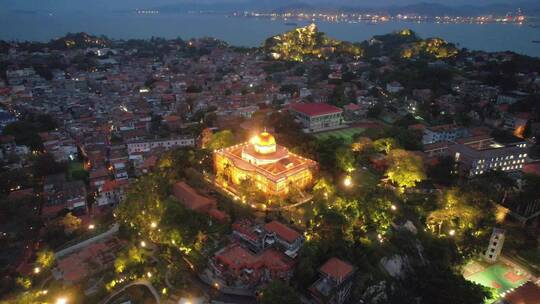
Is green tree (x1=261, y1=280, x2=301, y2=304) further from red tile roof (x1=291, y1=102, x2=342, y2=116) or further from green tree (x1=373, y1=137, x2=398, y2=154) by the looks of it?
red tile roof (x1=291, y1=102, x2=342, y2=116)

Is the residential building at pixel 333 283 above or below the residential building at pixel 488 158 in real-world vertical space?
below

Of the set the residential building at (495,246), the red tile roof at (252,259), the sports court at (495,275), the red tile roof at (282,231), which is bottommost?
the sports court at (495,275)

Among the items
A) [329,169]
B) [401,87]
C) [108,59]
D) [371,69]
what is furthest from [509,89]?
[108,59]

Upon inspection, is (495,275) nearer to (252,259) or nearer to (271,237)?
(271,237)

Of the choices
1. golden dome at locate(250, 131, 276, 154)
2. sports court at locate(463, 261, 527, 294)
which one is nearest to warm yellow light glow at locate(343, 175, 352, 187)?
golden dome at locate(250, 131, 276, 154)

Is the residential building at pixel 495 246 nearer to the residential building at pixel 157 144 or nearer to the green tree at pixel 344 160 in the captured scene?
the green tree at pixel 344 160

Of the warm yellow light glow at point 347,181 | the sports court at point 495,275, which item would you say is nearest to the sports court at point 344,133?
the warm yellow light glow at point 347,181

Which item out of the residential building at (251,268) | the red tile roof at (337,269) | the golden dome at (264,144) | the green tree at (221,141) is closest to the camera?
the red tile roof at (337,269)
